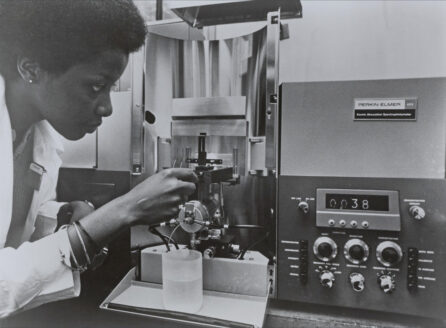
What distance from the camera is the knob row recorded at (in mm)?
848

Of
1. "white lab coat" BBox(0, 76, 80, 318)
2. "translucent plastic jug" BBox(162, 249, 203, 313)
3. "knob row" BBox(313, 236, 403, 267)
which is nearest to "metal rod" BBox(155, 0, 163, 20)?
"white lab coat" BBox(0, 76, 80, 318)

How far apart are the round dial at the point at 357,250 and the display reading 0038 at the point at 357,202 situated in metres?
0.09

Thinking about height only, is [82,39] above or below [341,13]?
below

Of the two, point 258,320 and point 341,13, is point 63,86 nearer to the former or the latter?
point 258,320

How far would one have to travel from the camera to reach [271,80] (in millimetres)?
950

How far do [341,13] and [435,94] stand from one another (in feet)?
2.05

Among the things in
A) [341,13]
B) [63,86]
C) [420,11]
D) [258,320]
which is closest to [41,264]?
[63,86]

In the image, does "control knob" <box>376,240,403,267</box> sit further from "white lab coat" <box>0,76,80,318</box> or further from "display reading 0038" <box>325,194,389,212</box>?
"white lab coat" <box>0,76,80,318</box>

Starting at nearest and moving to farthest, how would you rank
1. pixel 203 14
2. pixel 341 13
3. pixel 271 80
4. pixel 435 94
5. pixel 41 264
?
1. pixel 41 264
2. pixel 435 94
3. pixel 271 80
4. pixel 203 14
5. pixel 341 13

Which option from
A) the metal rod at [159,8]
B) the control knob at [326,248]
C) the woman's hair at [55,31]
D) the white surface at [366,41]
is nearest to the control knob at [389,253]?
the control knob at [326,248]

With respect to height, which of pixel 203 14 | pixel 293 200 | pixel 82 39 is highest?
pixel 203 14

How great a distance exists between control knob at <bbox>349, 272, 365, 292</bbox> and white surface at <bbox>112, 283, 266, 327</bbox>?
0.24 m

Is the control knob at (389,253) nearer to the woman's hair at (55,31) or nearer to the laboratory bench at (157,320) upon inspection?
the laboratory bench at (157,320)

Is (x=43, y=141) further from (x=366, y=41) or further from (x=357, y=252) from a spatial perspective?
(x=366, y=41)
